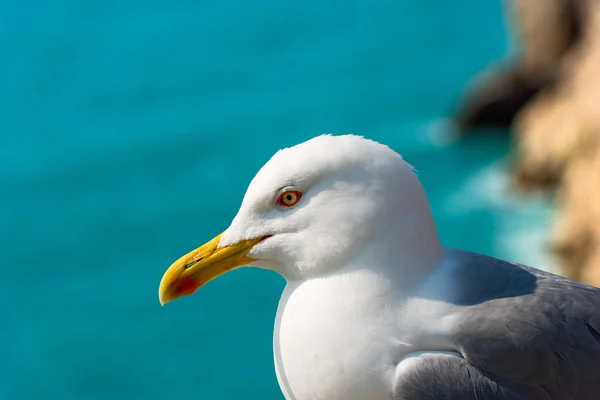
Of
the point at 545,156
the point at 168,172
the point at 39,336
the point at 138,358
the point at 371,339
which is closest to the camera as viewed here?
the point at 371,339

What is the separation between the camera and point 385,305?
2.55 meters

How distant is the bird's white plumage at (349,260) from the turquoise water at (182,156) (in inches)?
404

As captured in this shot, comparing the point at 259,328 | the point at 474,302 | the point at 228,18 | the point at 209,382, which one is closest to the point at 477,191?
the point at 259,328

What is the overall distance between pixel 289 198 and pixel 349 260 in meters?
0.23

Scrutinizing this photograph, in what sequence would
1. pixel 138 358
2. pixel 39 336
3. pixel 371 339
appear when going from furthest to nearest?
pixel 39 336 → pixel 138 358 → pixel 371 339

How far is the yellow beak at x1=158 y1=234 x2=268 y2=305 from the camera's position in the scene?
108 inches

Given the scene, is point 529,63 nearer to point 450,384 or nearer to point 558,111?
point 558,111

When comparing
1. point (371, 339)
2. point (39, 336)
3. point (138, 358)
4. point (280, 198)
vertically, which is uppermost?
point (39, 336)

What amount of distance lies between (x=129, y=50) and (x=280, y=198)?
1991 centimetres

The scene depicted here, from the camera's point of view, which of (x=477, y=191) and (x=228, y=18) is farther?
(x=228, y=18)

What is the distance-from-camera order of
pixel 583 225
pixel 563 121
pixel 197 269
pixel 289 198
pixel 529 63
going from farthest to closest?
pixel 529 63
pixel 563 121
pixel 583 225
pixel 197 269
pixel 289 198

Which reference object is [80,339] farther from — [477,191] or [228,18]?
[228,18]

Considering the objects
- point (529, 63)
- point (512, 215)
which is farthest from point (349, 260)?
point (529, 63)

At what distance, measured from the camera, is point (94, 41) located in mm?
22375
